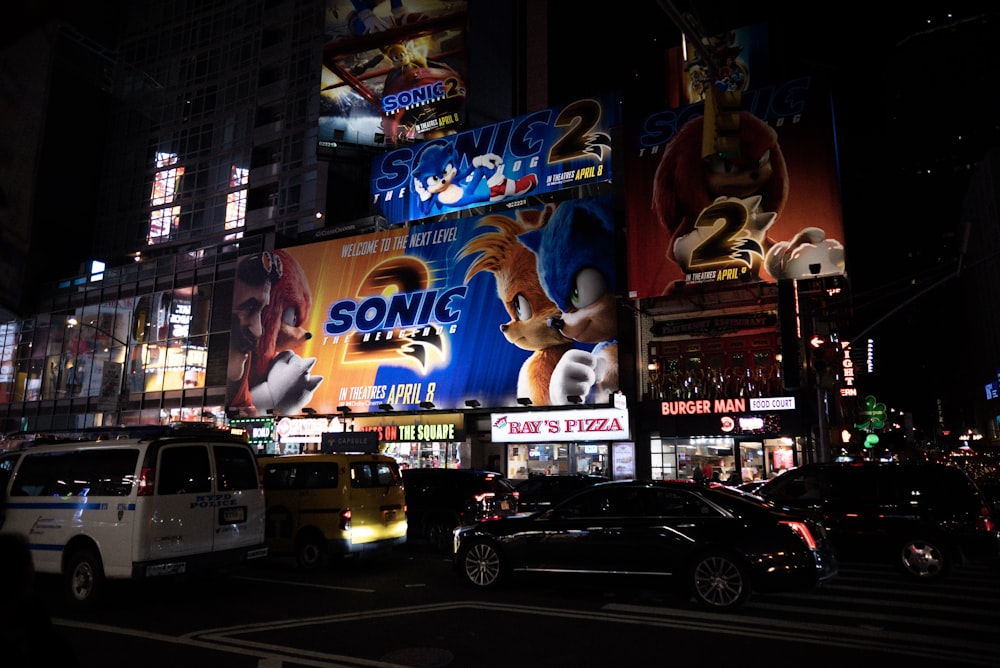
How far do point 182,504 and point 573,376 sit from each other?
21462 millimetres

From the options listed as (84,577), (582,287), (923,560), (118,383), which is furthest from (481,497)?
(118,383)

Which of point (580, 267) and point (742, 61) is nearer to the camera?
point (580, 267)

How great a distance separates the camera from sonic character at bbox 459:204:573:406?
2981 centimetres

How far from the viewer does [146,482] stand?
28.6 ft

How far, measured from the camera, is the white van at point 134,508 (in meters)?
8.69

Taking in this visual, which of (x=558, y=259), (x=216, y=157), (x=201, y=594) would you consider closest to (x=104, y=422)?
(x=216, y=157)

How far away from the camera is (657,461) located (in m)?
28.0

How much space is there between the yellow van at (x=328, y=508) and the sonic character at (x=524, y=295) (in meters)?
17.7

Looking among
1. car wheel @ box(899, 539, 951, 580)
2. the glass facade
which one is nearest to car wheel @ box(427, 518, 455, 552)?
car wheel @ box(899, 539, 951, 580)

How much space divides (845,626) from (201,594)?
28.1 feet

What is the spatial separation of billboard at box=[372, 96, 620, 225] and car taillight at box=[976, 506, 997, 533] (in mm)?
24346

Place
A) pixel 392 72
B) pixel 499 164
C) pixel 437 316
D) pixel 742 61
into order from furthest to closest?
1. pixel 392 72
2. pixel 499 164
3. pixel 742 61
4. pixel 437 316

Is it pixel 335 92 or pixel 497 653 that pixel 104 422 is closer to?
pixel 335 92

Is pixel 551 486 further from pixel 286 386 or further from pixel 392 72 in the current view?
pixel 392 72
